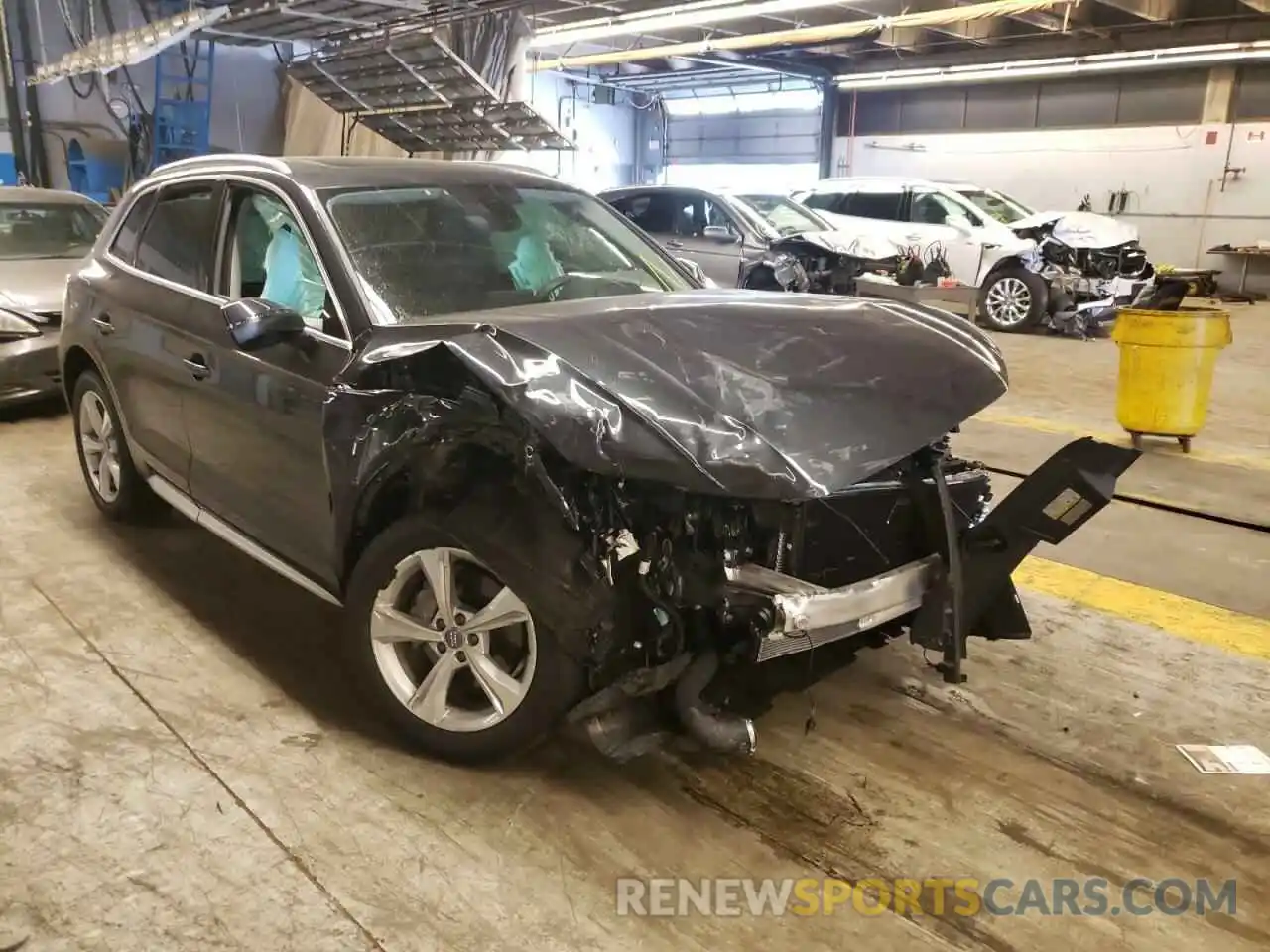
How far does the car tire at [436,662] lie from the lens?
2.41m

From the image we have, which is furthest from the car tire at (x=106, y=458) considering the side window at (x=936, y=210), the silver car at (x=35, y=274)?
the side window at (x=936, y=210)

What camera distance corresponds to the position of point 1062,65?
631 inches

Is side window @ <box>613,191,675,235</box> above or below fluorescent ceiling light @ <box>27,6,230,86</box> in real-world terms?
below

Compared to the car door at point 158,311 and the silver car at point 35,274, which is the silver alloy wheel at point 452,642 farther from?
the silver car at point 35,274

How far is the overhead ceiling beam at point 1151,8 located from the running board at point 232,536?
1434 cm

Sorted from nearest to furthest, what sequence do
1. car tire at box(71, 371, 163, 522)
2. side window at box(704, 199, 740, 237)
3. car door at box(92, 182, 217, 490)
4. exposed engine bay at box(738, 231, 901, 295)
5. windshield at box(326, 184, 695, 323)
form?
windshield at box(326, 184, 695, 323) → car door at box(92, 182, 217, 490) → car tire at box(71, 371, 163, 522) → exposed engine bay at box(738, 231, 901, 295) → side window at box(704, 199, 740, 237)

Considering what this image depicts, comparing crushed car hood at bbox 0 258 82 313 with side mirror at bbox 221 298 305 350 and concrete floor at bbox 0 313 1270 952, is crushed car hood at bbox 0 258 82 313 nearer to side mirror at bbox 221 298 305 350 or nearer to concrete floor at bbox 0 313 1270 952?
concrete floor at bbox 0 313 1270 952

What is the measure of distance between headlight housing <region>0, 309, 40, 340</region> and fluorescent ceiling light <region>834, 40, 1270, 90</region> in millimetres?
15427

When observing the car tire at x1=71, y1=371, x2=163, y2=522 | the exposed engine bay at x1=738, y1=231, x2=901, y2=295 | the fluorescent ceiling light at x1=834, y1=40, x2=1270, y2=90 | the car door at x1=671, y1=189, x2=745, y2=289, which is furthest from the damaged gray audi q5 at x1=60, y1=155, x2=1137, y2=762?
the fluorescent ceiling light at x1=834, y1=40, x2=1270, y2=90

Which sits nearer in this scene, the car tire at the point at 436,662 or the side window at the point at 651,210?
the car tire at the point at 436,662

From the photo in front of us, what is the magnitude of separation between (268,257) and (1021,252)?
10.2m

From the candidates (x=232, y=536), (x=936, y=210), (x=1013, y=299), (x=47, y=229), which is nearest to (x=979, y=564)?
(x=232, y=536)

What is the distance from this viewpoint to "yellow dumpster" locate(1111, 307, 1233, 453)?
227 inches

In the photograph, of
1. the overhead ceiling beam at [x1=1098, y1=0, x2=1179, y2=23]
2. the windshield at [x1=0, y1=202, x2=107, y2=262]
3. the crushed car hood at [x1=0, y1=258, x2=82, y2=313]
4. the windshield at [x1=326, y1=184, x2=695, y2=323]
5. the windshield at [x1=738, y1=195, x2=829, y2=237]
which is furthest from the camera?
the overhead ceiling beam at [x1=1098, y1=0, x2=1179, y2=23]
